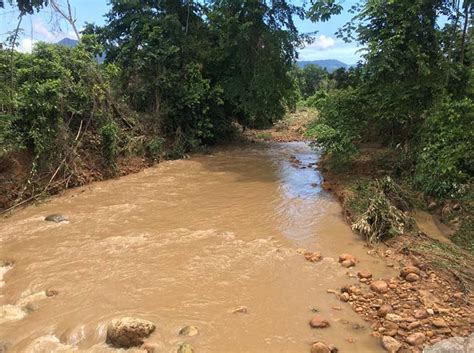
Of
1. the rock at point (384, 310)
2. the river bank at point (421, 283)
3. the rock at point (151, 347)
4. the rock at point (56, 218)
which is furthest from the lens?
the rock at point (56, 218)

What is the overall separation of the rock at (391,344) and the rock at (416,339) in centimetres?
10

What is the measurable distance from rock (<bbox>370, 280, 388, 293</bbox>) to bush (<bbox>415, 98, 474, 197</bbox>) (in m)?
3.16

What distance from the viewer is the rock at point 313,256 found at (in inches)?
242

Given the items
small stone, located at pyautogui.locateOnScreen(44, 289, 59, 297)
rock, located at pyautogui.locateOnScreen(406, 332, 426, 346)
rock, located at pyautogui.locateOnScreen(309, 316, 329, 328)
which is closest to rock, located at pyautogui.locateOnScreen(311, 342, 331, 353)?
rock, located at pyautogui.locateOnScreen(309, 316, 329, 328)

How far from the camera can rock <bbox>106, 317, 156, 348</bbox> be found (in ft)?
13.7

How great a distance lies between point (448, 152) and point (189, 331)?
5.84m

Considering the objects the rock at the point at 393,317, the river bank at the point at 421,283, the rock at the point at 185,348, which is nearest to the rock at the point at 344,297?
the river bank at the point at 421,283

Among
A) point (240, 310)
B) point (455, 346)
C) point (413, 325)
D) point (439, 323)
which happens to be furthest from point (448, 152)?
point (240, 310)

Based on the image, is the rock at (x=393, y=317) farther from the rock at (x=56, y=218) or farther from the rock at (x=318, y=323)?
the rock at (x=56, y=218)

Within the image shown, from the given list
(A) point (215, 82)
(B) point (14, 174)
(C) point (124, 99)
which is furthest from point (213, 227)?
(A) point (215, 82)

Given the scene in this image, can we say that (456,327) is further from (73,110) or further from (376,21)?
(73,110)

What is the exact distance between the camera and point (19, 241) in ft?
23.7

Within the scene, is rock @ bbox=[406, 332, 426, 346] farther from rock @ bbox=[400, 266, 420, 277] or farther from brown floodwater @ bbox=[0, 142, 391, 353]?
rock @ bbox=[400, 266, 420, 277]

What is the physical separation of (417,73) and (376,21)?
5.07 feet
